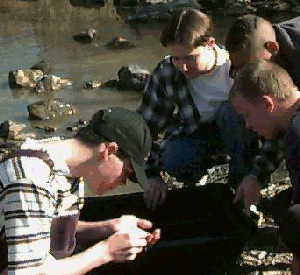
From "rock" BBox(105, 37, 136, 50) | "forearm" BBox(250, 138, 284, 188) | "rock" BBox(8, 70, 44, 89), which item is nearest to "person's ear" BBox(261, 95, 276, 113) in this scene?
"forearm" BBox(250, 138, 284, 188)

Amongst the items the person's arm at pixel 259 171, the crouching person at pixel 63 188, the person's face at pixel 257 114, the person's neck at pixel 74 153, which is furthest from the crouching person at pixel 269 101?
the person's neck at pixel 74 153

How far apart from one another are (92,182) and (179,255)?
65 centimetres

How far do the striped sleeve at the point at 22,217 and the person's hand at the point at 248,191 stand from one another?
3.92 ft

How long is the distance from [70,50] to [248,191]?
18.0ft

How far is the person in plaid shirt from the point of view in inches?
153

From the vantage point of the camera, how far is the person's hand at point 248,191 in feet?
12.2

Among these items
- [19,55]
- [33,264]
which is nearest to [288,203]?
[33,264]

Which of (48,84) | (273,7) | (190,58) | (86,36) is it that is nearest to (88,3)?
(86,36)

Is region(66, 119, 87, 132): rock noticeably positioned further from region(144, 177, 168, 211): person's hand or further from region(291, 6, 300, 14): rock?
region(291, 6, 300, 14): rock

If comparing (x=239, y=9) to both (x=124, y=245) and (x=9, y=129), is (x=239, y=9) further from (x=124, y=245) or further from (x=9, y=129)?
(x=124, y=245)

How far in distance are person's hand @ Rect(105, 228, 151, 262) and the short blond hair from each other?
2.64ft

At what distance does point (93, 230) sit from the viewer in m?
3.60

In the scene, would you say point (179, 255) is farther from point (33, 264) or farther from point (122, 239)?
point (33, 264)

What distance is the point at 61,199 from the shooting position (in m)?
3.13
